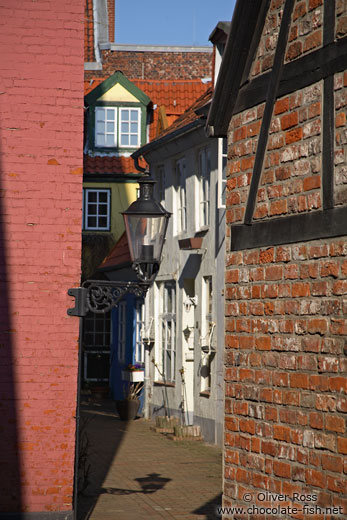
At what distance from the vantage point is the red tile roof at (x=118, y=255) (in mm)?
22875

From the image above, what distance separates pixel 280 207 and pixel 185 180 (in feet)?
48.8

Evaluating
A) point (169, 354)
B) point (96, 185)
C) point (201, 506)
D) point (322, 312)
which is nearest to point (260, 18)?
point (322, 312)

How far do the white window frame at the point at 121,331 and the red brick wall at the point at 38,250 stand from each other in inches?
595

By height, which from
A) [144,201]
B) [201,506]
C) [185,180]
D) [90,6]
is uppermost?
[90,6]

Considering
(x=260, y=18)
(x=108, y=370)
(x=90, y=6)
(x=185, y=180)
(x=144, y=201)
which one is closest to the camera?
(x=260, y=18)

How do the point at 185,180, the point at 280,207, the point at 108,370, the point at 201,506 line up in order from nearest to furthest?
the point at 280,207
the point at 201,506
the point at 185,180
the point at 108,370

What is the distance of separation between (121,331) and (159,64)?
10.3 m

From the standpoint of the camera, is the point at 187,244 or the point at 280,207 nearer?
the point at 280,207

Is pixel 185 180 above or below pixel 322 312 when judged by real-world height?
above

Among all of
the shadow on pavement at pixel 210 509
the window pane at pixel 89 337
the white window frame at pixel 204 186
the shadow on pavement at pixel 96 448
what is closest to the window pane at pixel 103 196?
the window pane at pixel 89 337

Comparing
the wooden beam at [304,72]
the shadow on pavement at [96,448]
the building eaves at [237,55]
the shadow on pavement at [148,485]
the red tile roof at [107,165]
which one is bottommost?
the shadow on pavement at [148,485]

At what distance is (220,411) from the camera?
16.2 metres

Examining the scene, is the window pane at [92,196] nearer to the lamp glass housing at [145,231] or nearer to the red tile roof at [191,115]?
the red tile roof at [191,115]

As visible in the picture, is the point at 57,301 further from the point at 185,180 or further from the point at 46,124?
the point at 185,180
